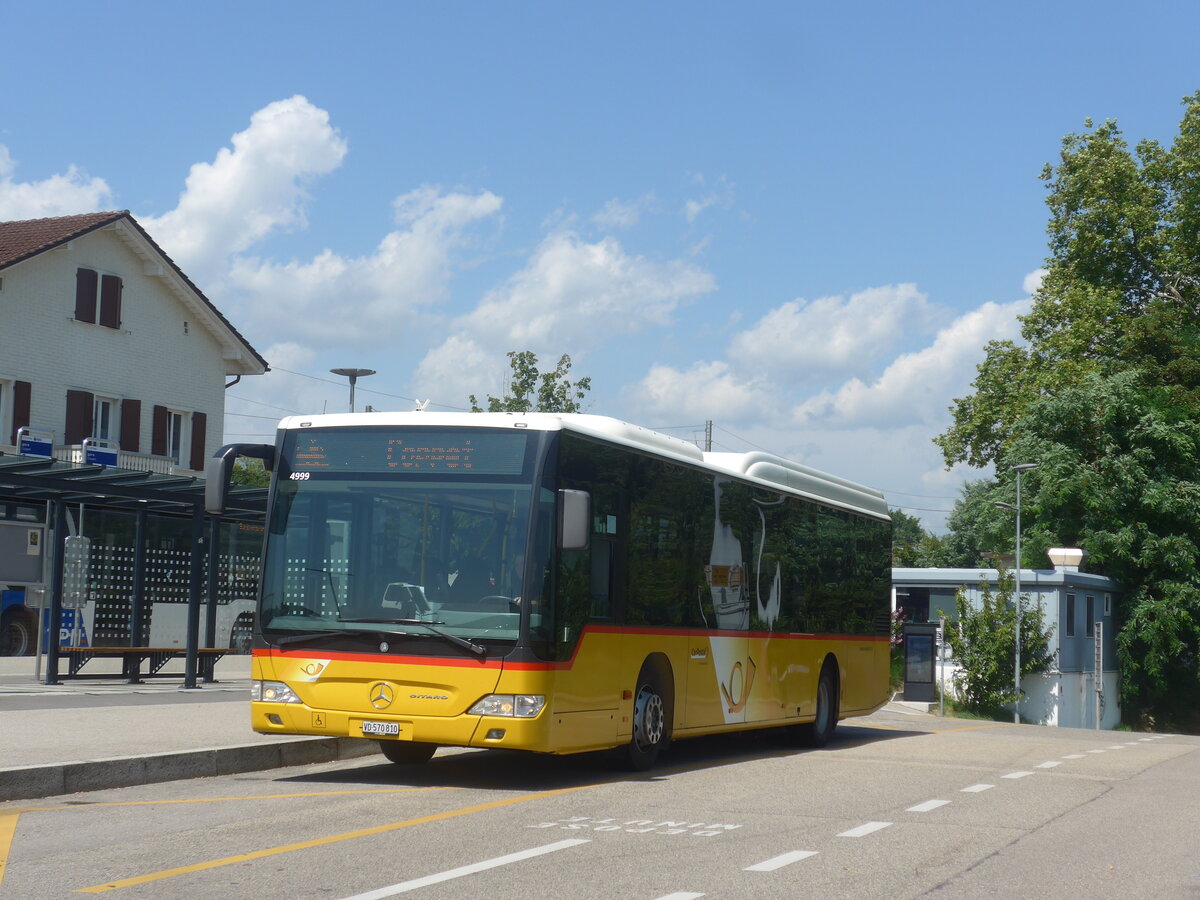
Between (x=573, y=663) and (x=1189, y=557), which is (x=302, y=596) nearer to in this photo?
(x=573, y=663)

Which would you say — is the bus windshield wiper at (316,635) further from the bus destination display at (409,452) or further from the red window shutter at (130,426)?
the red window shutter at (130,426)

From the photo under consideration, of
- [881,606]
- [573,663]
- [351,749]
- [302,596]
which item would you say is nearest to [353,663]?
[302,596]

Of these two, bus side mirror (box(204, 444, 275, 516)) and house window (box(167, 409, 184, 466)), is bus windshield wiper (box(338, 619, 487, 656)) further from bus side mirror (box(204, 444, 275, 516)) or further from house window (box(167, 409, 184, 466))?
house window (box(167, 409, 184, 466))

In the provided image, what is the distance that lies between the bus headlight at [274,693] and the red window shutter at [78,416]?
31.1 metres

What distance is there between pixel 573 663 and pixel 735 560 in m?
4.17

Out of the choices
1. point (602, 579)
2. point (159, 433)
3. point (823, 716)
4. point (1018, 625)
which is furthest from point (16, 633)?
point (1018, 625)

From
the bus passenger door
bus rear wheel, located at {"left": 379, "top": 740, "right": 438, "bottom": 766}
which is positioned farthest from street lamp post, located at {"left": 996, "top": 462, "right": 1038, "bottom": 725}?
bus rear wheel, located at {"left": 379, "top": 740, "right": 438, "bottom": 766}

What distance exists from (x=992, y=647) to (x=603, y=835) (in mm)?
37699

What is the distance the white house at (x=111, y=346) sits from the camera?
40438 mm

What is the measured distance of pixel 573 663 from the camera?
1222 centimetres

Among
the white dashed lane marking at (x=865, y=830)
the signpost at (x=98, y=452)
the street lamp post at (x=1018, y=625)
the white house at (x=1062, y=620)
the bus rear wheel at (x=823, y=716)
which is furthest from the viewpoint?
the white house at (x=1062, y=620)

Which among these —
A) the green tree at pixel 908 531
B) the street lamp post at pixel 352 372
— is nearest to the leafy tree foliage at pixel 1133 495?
the street lamp post at pixel 352 372

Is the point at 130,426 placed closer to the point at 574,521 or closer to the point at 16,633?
the point at 16,633

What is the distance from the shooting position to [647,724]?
45.1 feet
